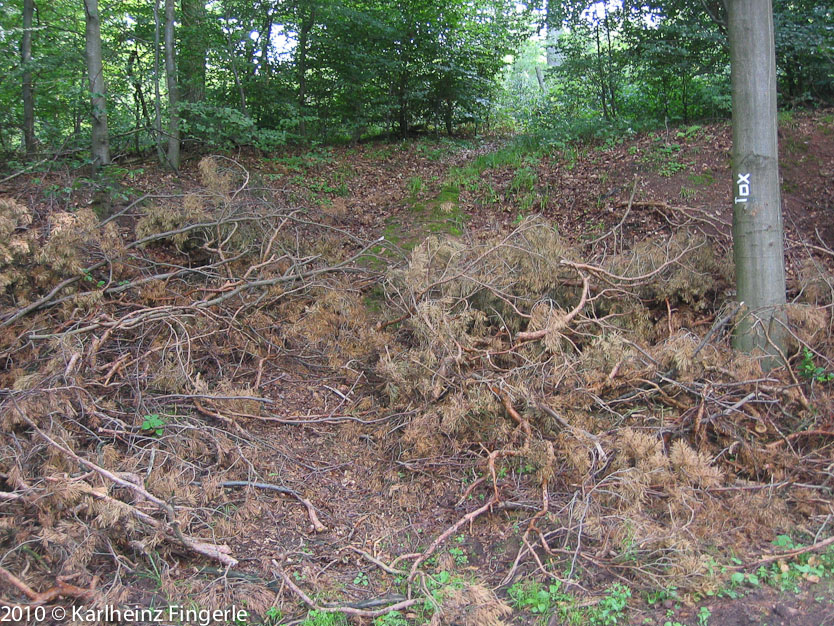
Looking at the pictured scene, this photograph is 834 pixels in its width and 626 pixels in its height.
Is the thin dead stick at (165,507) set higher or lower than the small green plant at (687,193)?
lower

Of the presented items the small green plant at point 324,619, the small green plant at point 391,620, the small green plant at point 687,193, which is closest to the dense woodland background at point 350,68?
the small green plant at point 687,193

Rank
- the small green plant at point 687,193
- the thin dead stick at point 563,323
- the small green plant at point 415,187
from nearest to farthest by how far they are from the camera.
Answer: the thin dead stick at point 563,323, the small green plant at point 687,193, the small green plant at point 415,187

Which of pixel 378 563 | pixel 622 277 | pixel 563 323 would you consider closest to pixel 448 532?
pixel 378 563

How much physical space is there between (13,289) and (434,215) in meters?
5.21

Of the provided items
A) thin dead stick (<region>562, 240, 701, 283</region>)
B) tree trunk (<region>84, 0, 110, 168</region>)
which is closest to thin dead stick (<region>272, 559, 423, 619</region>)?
thin dead stick (<region>562, 240, 701, 283</region>)

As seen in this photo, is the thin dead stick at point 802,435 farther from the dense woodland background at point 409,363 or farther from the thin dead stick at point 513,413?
the thin dead stick at point 513,413

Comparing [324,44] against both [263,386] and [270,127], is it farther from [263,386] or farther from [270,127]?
[263,386]

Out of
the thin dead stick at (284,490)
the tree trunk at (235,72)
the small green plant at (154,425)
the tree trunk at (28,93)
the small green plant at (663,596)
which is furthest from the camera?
the tree trunk at (235,72)

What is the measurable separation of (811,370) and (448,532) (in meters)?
3.35

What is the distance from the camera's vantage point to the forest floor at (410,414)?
3498 millimetres

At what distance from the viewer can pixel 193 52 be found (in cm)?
979

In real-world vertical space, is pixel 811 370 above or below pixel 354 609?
above

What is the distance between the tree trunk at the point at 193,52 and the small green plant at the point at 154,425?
6.99 meters

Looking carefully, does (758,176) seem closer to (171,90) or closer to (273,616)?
(273,616)
